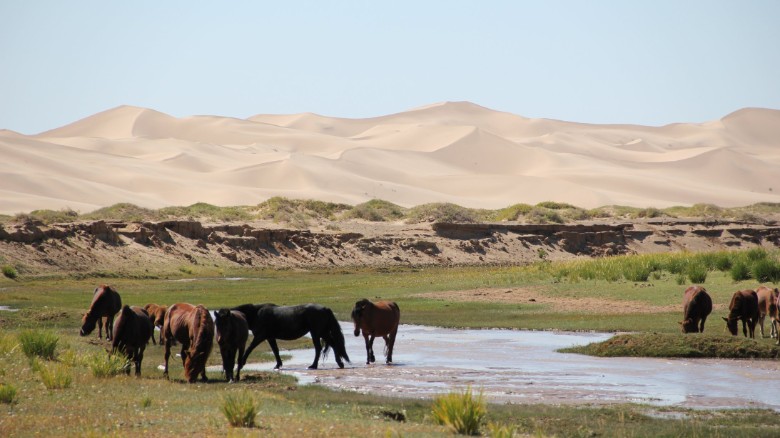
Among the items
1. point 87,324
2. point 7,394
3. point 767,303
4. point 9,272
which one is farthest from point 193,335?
point 9,272

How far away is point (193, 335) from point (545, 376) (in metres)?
7.00

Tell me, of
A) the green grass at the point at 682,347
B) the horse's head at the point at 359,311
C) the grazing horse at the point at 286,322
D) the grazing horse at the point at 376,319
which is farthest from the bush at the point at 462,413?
the green grass at the point at 682,347

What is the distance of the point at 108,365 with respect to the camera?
1814 centimetres

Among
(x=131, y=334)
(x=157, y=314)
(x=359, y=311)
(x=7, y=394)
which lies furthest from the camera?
(x=157, y=314)

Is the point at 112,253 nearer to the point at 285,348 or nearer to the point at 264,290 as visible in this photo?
the point at 264,290

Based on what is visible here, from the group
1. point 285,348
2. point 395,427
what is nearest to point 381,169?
point 285,348

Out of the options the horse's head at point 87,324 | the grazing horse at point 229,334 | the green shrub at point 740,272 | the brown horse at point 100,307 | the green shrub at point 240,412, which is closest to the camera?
the green shrub at point 240,412

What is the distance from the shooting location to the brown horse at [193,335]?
18062 millimetres

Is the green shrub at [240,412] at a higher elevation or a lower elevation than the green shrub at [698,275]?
lower

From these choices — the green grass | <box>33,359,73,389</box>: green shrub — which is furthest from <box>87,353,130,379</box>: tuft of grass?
the green grass

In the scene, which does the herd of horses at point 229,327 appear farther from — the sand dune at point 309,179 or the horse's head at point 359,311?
the sand dune at point 309,179

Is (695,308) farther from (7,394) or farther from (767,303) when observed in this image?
(7,394)

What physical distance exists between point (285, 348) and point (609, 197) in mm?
135068

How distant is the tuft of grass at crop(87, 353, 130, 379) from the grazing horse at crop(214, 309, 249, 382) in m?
1.78
